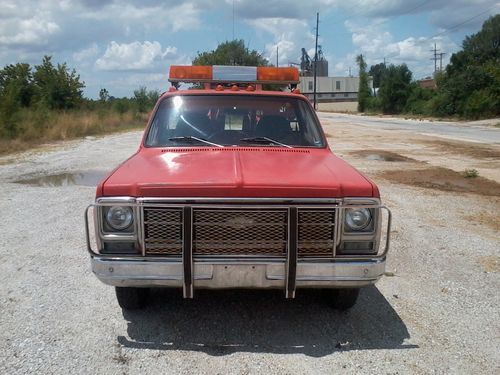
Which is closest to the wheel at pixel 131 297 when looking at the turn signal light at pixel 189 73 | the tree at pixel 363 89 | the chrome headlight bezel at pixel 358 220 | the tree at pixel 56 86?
the chrome headlight bezel at pixel 358 220

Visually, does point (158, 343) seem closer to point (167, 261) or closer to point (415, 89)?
point (167, 261)

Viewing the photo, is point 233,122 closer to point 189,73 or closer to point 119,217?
point 189,73

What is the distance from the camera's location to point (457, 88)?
50.7 metres

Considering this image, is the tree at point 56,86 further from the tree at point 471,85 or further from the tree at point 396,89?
the tree at point 396,89

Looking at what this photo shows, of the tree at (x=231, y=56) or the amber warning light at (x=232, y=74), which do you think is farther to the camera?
the tree at (x=231, y=56)

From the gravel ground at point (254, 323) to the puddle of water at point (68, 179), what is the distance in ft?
15.2

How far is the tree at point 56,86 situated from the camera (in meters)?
35.9

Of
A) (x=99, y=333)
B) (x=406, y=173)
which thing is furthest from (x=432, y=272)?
(x=406, y=173)

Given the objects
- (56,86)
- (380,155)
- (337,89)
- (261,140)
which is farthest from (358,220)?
(337,89)

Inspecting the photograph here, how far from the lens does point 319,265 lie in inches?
144

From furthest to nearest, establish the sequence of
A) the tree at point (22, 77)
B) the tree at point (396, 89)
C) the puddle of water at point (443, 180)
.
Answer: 1. the tree at point (396, 89)
2. the tree at point (22, 77)
3. the puddle of water at point (443, 180)

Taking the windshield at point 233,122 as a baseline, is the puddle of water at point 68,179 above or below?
below

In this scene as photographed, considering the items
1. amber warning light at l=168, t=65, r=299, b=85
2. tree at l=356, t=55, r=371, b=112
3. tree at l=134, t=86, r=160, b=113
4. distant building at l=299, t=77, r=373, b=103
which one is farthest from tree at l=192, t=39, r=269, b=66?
distant building at l=299, t=77, r=373, b=103

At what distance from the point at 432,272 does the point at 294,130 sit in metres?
2.10
